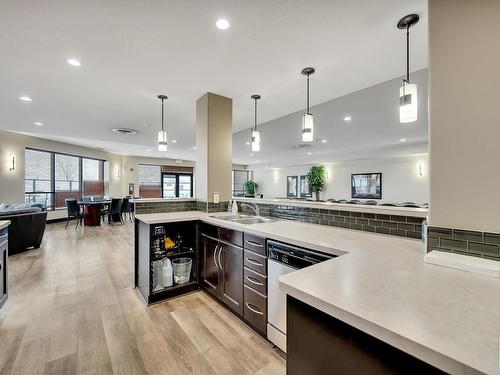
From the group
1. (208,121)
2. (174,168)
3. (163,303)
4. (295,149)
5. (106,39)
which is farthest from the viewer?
(174,168)

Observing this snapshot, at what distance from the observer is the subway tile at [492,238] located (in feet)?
3.51

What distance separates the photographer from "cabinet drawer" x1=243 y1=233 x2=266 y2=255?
73.3 inches

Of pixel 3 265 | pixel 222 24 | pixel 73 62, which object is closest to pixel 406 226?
pixel 222 24

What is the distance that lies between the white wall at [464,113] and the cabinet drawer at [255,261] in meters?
1.17

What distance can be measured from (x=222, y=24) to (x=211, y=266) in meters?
2.30

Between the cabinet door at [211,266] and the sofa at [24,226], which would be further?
the sofa at [24,226]

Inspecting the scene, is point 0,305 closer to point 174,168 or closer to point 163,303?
point 163,303

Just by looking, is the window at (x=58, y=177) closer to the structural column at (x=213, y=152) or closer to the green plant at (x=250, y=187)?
the structural column at (x=213, y=152)

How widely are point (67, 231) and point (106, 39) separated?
6234mm

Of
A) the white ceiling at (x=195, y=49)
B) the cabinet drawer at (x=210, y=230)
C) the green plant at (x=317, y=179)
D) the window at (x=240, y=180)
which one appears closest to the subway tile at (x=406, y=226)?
the white ceiling at (x=195, y=49)

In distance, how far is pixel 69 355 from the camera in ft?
5.60

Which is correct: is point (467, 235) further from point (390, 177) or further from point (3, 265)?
point (390, 177)

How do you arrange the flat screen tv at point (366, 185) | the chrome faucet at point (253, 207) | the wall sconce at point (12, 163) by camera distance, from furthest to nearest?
the flat screen tv at point (366, 185), the wall sconce at point (12, 163), the chrome faucet at point (253, 207)

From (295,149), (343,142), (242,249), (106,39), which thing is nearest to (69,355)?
(242,249)
